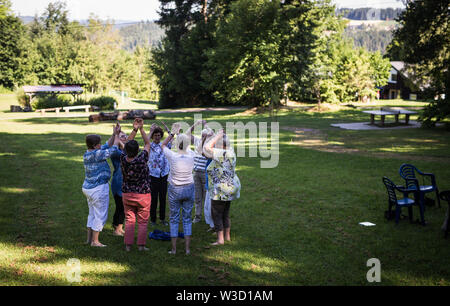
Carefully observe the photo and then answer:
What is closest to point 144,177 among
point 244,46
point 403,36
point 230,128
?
point 230,128

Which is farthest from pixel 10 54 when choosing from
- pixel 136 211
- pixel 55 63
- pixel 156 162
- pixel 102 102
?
pixel 136 211

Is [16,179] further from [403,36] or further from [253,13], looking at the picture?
[253,13]

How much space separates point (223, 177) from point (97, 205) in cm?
218

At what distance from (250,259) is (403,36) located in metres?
22.2

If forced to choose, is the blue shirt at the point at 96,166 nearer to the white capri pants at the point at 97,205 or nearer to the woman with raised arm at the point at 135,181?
the white capri pants at the point at 97,205

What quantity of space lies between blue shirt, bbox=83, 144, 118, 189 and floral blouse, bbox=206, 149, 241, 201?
1794 mm

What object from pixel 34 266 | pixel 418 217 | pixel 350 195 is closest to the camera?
pixel 34 266

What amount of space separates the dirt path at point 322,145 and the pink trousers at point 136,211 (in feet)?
37.2

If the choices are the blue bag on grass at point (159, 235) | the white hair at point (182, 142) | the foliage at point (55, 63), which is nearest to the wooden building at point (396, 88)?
the foliage at point (55, 63)

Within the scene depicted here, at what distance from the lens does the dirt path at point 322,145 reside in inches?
569

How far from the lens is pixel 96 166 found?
6469mm

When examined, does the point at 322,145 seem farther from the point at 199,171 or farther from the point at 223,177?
the point at 223,177

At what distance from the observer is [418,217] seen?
8.12m

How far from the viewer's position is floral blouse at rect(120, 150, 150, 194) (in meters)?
6.08
